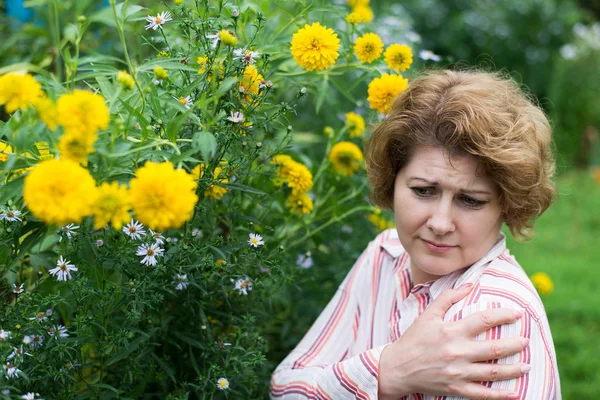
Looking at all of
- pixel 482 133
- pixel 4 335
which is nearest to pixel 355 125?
pixel 482 133

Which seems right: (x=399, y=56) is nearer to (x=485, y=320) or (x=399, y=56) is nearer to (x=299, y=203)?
(x=299, y=203)

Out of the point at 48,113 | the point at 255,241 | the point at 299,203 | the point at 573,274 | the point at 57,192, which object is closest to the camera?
the point at 57,192

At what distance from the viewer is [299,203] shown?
1.98 metres

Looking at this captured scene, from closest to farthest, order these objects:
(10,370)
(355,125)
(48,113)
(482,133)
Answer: (48,113)
(10,370)
(482,133)
(355,125)

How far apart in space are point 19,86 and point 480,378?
105cm

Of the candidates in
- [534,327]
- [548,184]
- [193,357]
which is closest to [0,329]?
[193,357]

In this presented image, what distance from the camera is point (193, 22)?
5.24ft

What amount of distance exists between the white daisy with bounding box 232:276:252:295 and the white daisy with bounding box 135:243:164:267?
0.27 m

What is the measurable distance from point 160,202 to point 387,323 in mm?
924

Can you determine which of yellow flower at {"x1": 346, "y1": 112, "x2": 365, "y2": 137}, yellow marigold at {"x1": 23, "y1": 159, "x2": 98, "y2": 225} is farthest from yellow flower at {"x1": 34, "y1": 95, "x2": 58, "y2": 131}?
yellow flower at {"x1": 346, "y1": 112, "x2": 365, "y2": 137}

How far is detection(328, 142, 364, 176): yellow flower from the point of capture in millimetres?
2176

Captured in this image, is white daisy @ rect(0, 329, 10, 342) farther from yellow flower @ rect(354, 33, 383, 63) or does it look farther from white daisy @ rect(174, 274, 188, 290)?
yellow flower @ rect(354, 33, 383, 63)

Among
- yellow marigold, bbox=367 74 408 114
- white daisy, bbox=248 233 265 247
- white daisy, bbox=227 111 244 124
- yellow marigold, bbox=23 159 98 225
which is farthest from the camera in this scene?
yellow marigold, bbox=367 74 408 114

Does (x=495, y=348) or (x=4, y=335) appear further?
(x=495, y=348)
